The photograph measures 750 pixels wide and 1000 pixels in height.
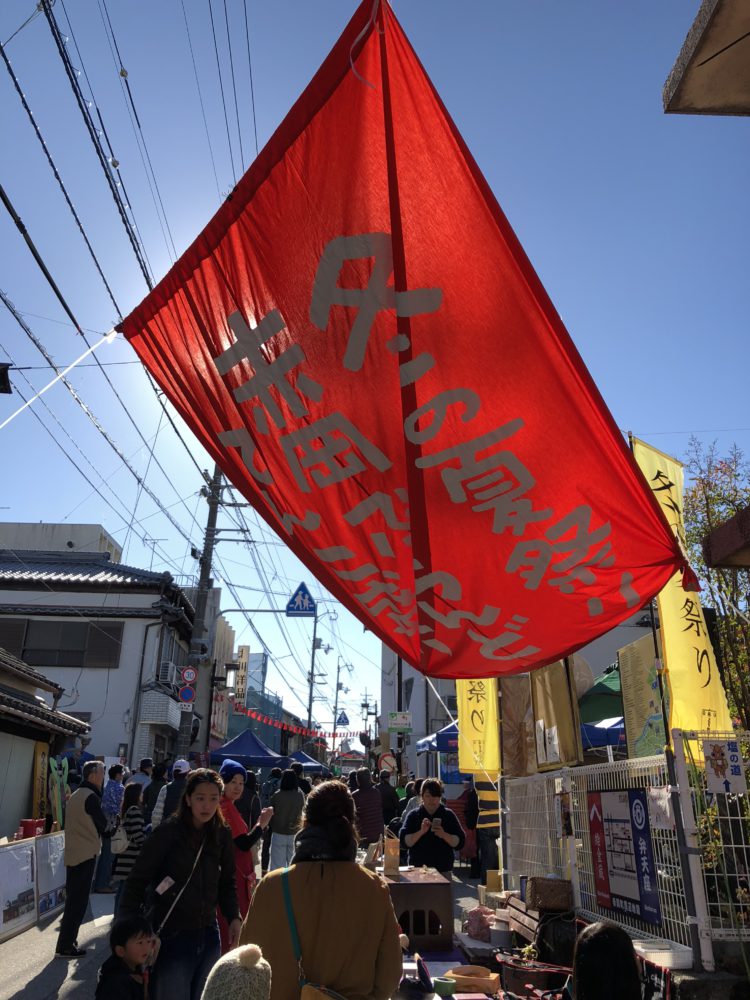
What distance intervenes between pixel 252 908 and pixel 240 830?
3.61 meters

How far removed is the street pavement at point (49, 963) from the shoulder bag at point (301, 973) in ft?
15.3

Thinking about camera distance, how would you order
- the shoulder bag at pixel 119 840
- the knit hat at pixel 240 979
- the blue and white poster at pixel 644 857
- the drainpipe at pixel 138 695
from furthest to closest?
the drainpipe at pixel 138 695 → the shoulder bag at pixel 119 840 → the blue and white poster at pixel 644 857 → the knit hat at pixel 240 979

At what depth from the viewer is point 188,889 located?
4.13m

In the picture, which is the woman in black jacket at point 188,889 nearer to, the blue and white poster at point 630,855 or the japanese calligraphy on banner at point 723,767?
the blue and white poster at point 630,855

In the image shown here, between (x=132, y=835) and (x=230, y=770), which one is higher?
(x=230, y=770)

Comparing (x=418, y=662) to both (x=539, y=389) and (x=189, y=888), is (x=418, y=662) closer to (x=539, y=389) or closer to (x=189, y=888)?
(x=189, y=888)

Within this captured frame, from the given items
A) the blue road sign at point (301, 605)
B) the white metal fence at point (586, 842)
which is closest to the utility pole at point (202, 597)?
the blue road sign at point (301, 605)

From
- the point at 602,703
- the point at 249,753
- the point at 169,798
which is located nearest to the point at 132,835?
the point at 169,798

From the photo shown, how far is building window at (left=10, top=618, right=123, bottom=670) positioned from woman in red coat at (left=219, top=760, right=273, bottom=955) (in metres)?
21.7

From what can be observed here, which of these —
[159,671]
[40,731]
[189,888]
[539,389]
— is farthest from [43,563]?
[539,389]

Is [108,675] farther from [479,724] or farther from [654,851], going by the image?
[654,851]

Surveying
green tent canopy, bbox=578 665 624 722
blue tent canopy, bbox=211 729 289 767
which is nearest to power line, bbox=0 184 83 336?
green tent canopy, bbox=578 665 624 722

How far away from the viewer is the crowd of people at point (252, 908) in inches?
108

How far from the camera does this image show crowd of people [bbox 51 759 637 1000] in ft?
9.04
